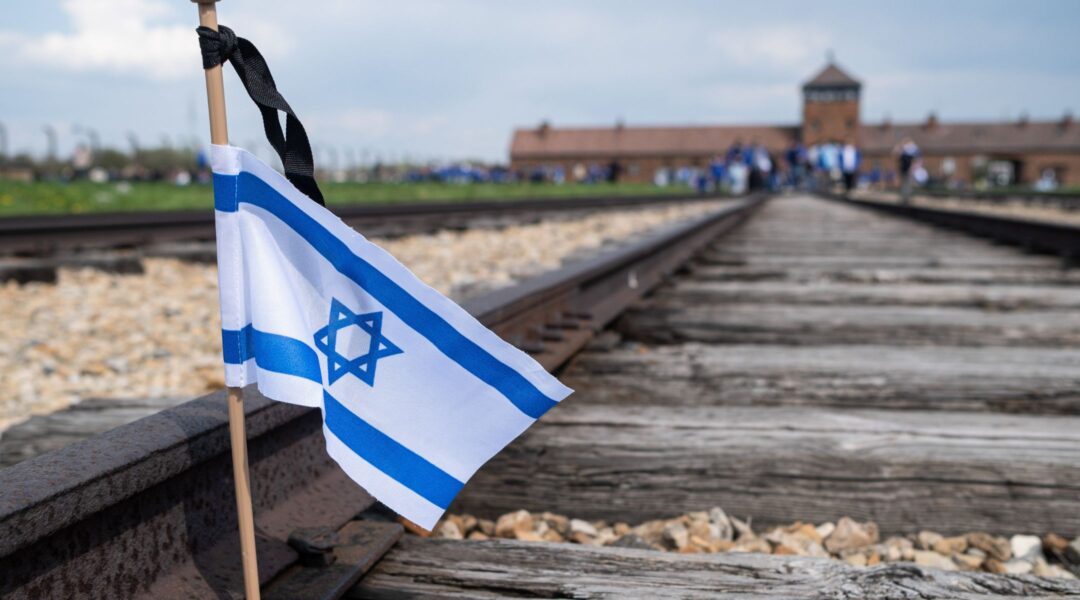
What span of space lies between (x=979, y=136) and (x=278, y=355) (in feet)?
382

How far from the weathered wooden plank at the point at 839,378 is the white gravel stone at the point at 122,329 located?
1.35 m

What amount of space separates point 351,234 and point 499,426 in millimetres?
295

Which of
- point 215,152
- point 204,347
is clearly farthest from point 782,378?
point 204,347

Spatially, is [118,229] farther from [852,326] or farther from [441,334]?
[441,334]

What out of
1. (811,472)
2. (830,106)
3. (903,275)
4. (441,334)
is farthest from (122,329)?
(830,106)

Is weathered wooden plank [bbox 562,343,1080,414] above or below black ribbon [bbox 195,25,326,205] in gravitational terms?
below

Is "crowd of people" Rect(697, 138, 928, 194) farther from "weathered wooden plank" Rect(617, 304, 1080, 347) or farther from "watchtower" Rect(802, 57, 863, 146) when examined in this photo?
"watchtower" Rect(802, 57, 863, 146)

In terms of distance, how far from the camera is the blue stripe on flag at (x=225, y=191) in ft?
4.05

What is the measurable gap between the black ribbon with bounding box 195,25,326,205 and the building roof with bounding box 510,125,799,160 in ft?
345

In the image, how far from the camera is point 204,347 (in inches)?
169

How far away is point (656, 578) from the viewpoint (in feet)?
5.01

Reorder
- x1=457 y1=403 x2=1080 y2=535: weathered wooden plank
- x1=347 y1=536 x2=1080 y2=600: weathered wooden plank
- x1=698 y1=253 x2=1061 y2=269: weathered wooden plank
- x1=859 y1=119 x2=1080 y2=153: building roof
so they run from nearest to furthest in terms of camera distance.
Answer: x1=347 y1=536 x2=1080 y2=600: weathered wooden plank → x1=457 y1=403 x2=1080 y2=535: weathered wooden plank → x1=698 y1=253 x2=1061 y2=269: weathered wooden plank → x1=859 y1=119 x2=1080 y2=153: building roof

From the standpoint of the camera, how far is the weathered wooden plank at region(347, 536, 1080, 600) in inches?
57.9

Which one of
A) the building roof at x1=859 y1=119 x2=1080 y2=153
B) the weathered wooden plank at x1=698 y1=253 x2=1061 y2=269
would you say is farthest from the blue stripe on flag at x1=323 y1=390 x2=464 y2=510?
the building roof at x1=859 y1=119 x2=1080 y2=153
